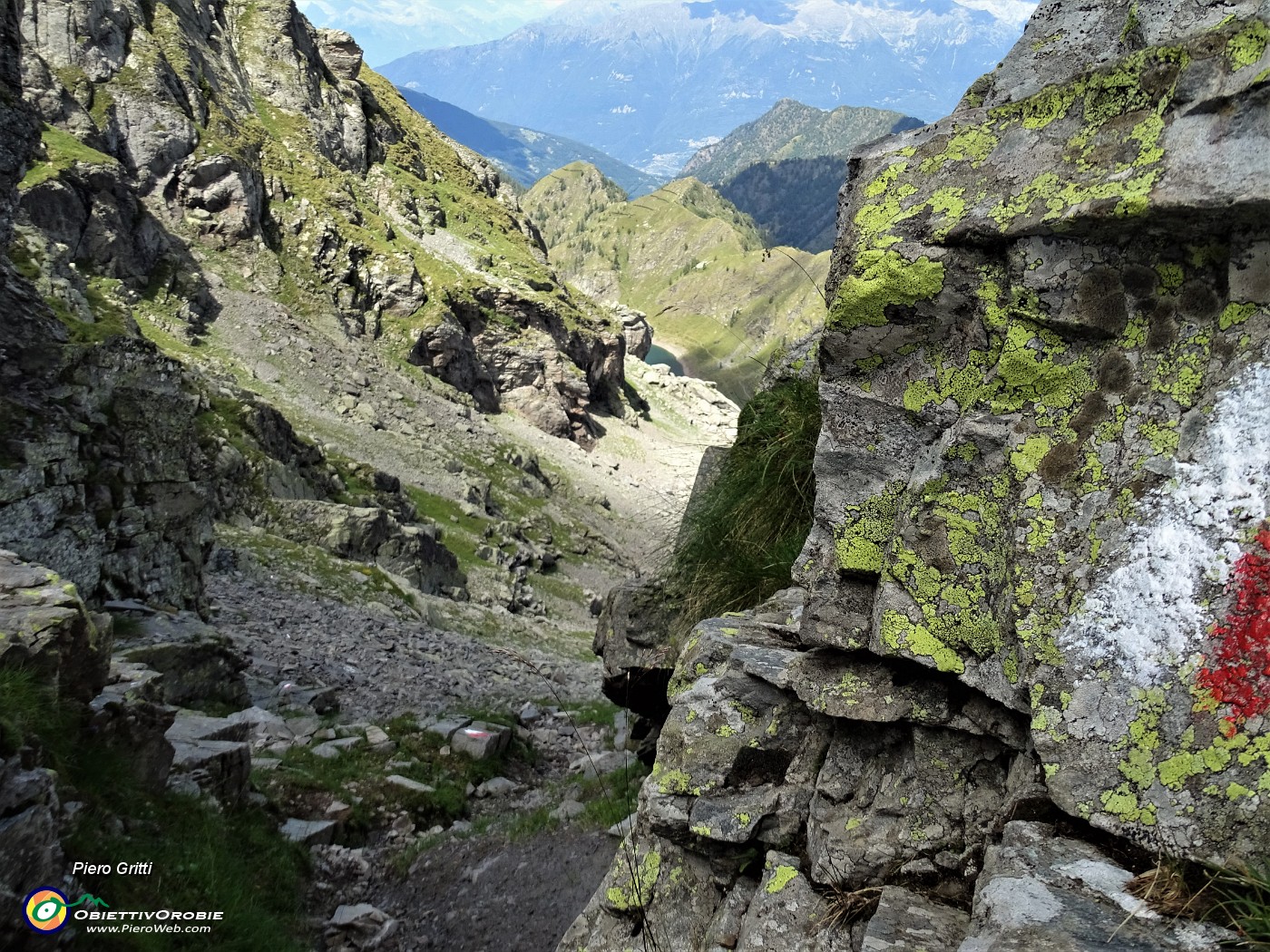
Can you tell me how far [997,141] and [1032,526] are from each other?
96.2 inches

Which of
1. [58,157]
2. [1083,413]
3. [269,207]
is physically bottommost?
[1083,413]

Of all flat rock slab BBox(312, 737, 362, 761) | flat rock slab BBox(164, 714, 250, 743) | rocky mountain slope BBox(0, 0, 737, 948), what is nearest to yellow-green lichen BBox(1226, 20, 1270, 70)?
rocky mountain slope BBox(0, 0, 737, 948)

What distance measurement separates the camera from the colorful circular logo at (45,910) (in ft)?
20.2

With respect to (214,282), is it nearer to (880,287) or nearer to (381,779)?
(381,779)

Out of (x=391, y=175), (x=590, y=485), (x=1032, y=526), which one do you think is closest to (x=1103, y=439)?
(x=1032, y=526)

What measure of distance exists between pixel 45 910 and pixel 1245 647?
28.0ft

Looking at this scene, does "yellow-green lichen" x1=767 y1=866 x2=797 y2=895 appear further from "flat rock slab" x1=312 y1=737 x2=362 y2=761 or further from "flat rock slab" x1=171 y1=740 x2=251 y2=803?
"flat rock slab" x1=312 y1=737 x2=362 y2=761

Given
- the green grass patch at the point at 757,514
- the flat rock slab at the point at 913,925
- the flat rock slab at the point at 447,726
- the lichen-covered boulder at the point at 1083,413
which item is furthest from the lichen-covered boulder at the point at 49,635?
the flat rock slab at the point at 447,726

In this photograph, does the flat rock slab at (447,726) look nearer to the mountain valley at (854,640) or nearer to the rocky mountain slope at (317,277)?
the mountain valley at (854,640)

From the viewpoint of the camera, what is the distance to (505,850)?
1245cm

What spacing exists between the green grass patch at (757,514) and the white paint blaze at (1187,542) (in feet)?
13.6

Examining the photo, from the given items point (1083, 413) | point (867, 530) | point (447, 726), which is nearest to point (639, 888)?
point (867, 530)

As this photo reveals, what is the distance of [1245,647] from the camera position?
3.43m

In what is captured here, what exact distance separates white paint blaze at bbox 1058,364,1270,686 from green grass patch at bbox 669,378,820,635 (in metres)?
4.16
